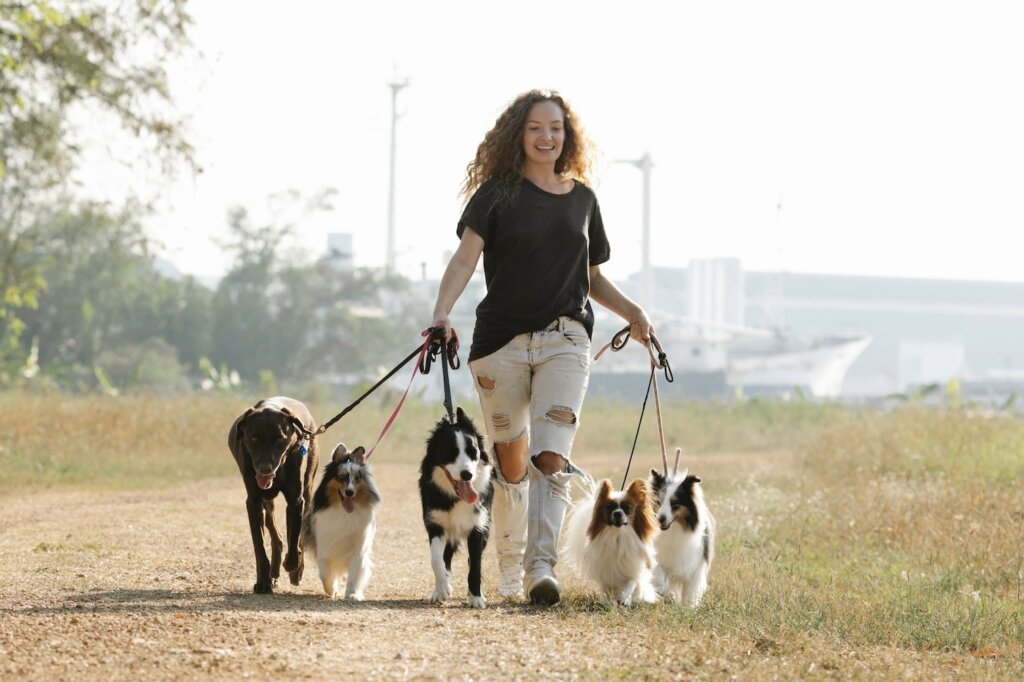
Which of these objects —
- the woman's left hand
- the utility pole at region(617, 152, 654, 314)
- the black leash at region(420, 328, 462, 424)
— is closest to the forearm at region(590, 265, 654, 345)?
the woman's left hand

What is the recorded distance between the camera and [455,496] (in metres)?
7.41

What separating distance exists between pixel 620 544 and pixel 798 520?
18.6 feet

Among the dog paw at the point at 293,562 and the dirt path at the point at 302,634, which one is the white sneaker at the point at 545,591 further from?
the dog paw at the point at 293,562

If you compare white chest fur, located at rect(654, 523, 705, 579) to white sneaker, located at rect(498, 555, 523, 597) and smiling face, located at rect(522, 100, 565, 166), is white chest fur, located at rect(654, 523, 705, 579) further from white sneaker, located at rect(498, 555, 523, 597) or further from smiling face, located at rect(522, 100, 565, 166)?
smiling face, located at rect(522, 100, 565, 166)

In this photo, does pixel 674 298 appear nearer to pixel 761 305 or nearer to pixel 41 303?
pixel 761 305

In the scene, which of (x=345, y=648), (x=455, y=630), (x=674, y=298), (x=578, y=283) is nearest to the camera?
(x=345, y=648)

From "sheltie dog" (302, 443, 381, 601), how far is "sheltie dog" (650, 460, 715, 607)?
152 centimetres

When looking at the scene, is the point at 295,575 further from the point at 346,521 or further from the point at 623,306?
the point at 623,306

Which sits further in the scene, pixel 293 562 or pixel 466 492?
pixel 293 562

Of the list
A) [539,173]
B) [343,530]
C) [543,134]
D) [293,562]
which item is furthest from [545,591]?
[543,134]

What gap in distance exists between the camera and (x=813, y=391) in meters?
89.8

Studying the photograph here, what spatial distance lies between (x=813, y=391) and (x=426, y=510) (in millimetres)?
84351

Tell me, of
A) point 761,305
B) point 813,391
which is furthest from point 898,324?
point 813,391

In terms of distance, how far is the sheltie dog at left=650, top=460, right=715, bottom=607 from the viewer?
26.3 ft
